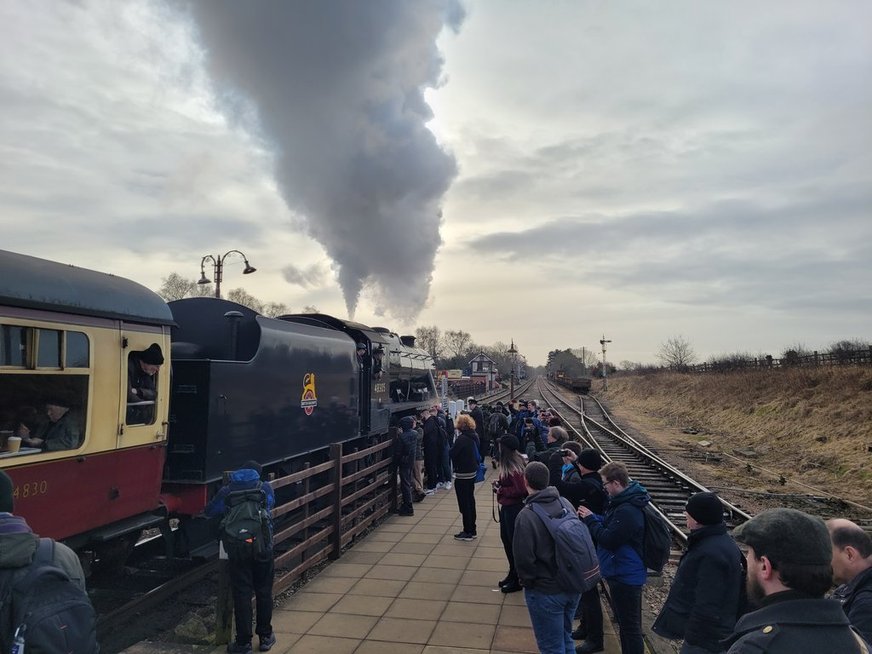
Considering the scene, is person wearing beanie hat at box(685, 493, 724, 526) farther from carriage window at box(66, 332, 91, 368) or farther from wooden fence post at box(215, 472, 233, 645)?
carriage window at box(66, 332, 91, 368)

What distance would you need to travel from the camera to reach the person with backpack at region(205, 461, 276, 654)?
4602 mm

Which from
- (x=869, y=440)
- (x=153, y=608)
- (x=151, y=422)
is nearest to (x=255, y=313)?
(x=151, y=422)

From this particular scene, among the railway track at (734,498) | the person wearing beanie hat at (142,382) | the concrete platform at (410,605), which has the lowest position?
the railway track at (734,498)

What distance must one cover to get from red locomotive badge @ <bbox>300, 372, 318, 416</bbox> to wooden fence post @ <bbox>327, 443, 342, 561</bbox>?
1.47m

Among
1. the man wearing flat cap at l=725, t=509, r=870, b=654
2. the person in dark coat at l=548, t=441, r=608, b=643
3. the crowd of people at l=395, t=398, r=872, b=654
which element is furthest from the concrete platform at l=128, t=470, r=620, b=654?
the man wearing flat cap at l=725, t=509, r=870, b=654

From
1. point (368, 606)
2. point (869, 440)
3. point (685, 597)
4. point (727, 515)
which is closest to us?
point (685, 597)

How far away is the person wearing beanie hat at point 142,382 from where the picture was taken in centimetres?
544

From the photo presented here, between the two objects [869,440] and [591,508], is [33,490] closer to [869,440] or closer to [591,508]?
[591,508]

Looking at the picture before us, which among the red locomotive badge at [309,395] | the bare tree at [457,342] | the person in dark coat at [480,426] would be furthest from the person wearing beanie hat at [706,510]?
the bare tree at [457,342]

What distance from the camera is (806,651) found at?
1.73m

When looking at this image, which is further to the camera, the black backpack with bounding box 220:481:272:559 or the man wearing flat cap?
the black backpack with bounding box 220:481:272:559

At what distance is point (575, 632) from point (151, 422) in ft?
14.3

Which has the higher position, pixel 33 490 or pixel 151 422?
pixel 151 422

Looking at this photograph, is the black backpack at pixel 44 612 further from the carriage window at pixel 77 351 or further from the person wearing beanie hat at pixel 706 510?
the carriage window at pixel 77 351
